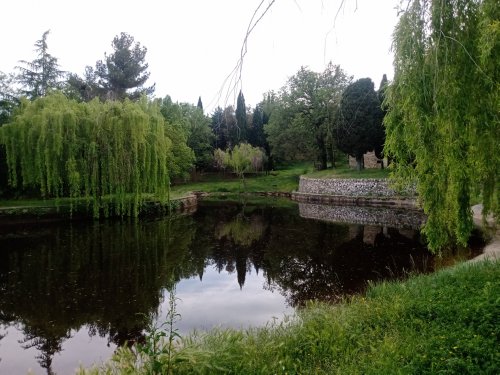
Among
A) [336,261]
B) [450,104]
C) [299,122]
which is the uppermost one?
[299,122]

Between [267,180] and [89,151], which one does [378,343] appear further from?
[267,180]

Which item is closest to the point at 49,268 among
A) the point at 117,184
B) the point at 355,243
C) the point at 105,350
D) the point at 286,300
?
the point at 105,350

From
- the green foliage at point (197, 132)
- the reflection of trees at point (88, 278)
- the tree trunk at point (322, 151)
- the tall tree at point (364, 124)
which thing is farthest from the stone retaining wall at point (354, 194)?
the reflection of trees at point (88, 278)

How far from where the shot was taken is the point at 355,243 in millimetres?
13844

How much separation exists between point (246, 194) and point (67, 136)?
19.9 meters

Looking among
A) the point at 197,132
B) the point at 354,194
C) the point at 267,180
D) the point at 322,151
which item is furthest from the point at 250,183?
the point at 354,194

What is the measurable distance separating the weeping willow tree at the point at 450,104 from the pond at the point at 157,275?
2719mm

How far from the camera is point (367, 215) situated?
68.5 ft

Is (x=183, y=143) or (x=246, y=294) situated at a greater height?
(x=183, y=143)

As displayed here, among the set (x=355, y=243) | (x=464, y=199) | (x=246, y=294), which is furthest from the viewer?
(x=355, y=243)

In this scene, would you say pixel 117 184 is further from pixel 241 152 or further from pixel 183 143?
pixel 241 152

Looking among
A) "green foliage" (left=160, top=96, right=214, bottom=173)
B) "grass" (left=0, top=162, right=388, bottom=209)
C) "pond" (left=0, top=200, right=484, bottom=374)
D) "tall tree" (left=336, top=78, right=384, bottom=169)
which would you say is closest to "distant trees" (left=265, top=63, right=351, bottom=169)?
"grass" (left=0, top=162, right=388, bottom=209)

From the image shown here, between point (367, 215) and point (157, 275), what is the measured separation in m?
13.9

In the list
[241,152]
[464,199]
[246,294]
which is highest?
[241,152]
